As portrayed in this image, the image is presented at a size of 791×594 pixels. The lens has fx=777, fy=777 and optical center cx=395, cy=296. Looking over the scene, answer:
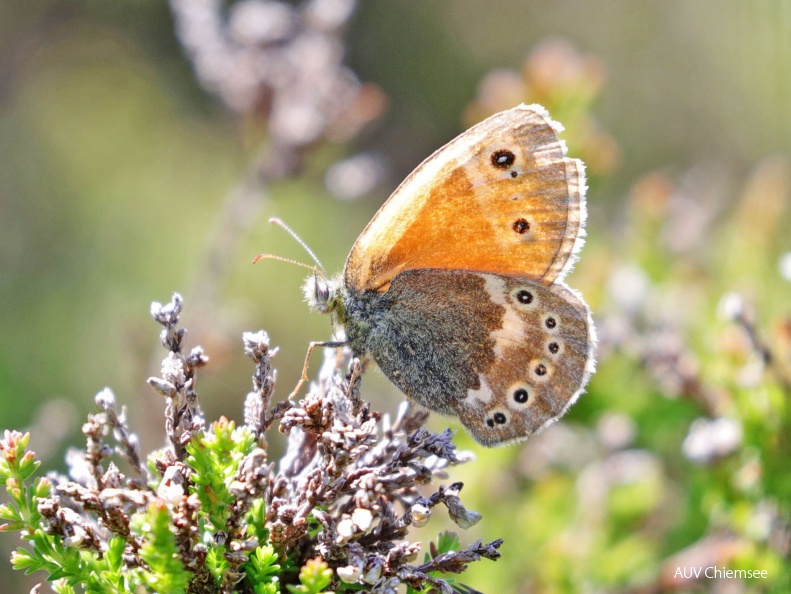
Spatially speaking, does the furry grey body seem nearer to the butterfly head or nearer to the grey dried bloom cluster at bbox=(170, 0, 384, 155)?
the butterfly head

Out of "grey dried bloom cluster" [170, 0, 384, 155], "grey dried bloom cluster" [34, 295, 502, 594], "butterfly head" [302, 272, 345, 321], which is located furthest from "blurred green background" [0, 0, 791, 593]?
"grey dried bloom cluster" [34, 295, 502, 594]

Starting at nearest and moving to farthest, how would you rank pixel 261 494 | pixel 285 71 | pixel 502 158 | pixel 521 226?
pixel 261 494 < pixel 502 158 < pixel 521 226 < pixel 285 71

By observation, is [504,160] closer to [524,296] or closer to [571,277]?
[524,296]

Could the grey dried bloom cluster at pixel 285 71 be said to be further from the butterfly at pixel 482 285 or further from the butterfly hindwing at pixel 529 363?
the butterfly hindwing at pixel 529 363

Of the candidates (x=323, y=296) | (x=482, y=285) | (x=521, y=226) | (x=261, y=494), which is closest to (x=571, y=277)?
(x=482, y=285)

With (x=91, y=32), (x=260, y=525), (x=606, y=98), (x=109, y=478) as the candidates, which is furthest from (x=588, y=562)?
(x=91, y=32)

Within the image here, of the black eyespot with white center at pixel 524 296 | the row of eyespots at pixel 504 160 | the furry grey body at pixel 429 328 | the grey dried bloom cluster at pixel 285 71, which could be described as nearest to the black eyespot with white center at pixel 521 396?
the furry grey body at pixel 429 328
